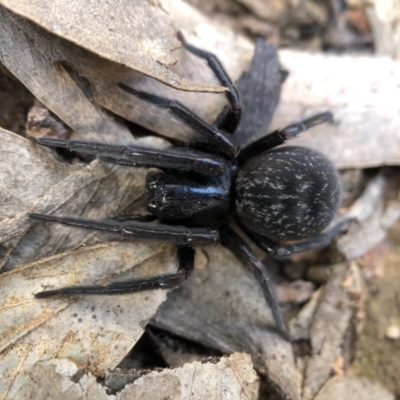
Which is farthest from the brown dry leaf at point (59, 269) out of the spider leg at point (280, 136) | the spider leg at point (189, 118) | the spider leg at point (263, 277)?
the spider leg at point (280, 136)

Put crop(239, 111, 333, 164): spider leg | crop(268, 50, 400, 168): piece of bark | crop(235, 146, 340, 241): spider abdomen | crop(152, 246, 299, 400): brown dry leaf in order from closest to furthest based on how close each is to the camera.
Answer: crop(152, 246, 299, 400): brown dry leaf
crop(235, 146, 340, 241): spider abdomen
crop(239, 111, 333, 164): spider leg
crop(268, 50, 400, 168): piece of bark

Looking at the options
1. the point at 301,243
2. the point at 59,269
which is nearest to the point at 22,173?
the point at 59,269

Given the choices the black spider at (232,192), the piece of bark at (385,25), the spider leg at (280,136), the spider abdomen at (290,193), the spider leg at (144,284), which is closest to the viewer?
the spider leg at (144,284)

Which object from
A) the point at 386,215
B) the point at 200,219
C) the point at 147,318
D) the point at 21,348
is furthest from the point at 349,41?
the point at 21,348

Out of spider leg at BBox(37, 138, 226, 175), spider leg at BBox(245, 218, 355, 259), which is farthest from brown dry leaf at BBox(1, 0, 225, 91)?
spider leg at BBox(245, 218, 355, 259)

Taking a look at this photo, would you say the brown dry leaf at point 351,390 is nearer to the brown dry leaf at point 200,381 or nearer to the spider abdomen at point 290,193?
the brown dry leaf at point 200,381

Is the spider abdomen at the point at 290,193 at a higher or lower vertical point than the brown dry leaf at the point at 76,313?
lower

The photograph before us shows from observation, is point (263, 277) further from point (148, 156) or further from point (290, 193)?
point (148, 156)

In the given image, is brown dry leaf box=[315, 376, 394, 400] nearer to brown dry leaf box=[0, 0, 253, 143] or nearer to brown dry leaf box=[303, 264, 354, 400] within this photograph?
brown dry leaf box=[303, 264, 354, 400]
